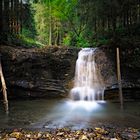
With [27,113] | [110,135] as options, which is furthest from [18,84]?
[110,135]

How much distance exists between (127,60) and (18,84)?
7.33m

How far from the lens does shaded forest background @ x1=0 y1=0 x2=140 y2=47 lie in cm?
2012

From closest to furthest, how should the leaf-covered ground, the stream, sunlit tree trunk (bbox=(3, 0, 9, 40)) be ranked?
the leaf-covered ground, the stream, sunlit tree trunk (bbox=(3, 0, 9, 40))

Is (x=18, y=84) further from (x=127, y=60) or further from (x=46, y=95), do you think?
(x=127, y=60)

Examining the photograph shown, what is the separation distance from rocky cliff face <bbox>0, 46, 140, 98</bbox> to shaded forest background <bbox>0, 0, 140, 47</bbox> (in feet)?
5.31

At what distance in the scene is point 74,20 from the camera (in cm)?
3378

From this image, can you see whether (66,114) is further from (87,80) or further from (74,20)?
(74,20)

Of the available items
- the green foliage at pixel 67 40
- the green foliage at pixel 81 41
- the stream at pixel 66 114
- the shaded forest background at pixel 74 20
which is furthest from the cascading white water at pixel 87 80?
the green foliage at pixel 67 40

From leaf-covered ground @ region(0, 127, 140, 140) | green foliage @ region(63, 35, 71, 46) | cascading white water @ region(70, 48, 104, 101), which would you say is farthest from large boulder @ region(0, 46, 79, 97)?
green foliage @ region(63, 35, 71, 46)

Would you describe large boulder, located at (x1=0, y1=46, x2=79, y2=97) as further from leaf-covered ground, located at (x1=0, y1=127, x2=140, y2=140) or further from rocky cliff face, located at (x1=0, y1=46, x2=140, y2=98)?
leaf-covered ground, located at (x1=0, y1=127, x2=140, y2=140)

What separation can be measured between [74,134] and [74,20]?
25750 millimetres

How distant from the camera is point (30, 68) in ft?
59.1

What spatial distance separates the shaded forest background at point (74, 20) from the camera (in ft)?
66.0

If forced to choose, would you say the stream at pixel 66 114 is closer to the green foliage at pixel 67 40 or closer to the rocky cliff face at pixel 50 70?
the rocky cliff face at pixel 50 70
